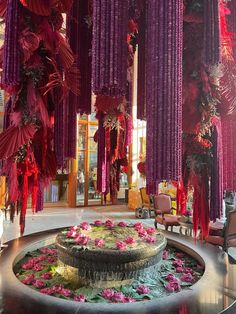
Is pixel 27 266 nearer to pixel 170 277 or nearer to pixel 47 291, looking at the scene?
pixel 47 291

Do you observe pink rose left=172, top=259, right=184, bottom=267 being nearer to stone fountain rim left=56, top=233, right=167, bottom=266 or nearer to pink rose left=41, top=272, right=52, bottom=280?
stone fountain rim left=56, top=233, right=167, bottom=266

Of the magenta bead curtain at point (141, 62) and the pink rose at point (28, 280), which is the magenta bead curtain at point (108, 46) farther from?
the pink rose at point (28, 280)

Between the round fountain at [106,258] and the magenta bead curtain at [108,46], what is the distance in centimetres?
218

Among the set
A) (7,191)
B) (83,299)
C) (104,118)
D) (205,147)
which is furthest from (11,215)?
(83,299)

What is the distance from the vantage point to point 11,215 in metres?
1.55

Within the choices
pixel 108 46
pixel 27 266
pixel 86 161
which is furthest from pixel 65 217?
pixel 108 46

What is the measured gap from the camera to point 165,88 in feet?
3.92

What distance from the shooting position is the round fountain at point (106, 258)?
304 cm

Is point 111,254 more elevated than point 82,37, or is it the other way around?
point 82,37

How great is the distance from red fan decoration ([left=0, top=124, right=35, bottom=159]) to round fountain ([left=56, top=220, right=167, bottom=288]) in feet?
6.48

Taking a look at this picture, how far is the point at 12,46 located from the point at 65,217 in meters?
7.98

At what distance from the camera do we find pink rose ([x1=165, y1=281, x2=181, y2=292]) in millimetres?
2927

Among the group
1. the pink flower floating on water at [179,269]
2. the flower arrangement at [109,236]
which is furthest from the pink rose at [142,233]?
the pink flower floating on water at [179,269]

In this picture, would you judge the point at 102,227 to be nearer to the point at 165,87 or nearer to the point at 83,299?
the point at 83,299
